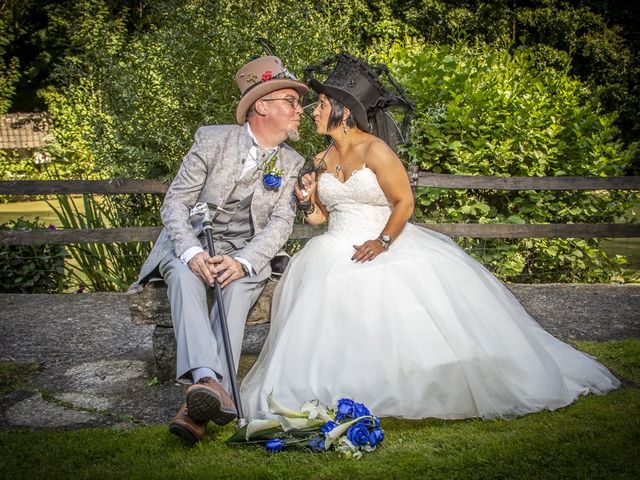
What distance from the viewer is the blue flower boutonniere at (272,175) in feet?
14.4

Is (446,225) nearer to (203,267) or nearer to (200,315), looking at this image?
(203,267)

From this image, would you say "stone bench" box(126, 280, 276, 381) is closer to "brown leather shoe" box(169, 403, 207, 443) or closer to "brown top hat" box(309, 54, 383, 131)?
"brown leather shoe" box(169, 403, 207, 443)

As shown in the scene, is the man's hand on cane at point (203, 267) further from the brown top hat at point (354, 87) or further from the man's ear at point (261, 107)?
the brown top hat at point (354, 87)

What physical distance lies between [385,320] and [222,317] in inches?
34.8

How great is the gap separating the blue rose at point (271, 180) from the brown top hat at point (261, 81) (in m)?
0.48

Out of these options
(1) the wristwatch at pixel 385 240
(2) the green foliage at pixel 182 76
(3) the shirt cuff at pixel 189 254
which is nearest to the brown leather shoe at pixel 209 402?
(3) the shirt cuff at pixel 189 254

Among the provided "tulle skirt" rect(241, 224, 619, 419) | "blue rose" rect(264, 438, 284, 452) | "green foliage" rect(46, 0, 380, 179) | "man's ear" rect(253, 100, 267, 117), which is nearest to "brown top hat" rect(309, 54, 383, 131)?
"man's ear" rect(253, 100, 267, 117)

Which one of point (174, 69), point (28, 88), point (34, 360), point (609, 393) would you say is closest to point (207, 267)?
point (34, 360)

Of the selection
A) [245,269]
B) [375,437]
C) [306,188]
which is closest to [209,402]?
[375,437]

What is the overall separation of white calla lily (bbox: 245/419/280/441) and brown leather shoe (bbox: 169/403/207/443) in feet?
0.77

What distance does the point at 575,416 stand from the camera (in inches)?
147

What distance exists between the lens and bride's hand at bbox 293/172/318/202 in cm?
452

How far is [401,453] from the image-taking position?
133 inches

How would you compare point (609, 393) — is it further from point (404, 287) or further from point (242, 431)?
point (242, 431)
